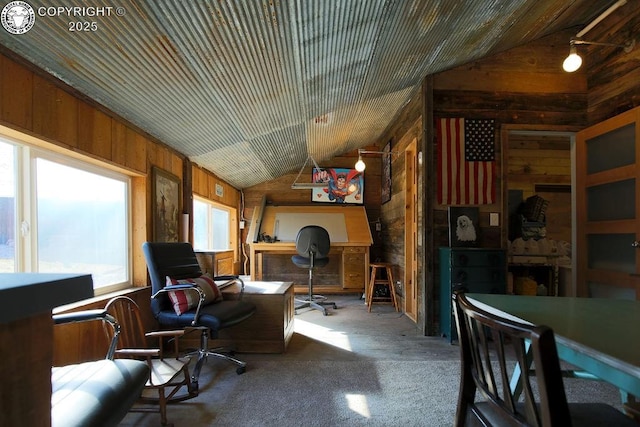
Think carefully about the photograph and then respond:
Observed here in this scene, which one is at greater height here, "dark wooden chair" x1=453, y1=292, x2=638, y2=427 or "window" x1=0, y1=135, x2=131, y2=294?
"window" x1=0, y1=135, x2=131, y2=294

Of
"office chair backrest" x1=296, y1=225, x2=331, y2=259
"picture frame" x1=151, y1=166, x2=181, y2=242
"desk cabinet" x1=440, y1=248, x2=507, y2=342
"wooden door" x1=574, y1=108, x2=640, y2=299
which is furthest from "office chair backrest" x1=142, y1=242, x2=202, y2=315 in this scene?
"wooden door" x1=574, y1=108, x2=640, y2=299

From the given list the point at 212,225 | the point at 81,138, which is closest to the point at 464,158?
the point at 81,138

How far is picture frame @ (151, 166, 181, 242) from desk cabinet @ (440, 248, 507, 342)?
9.07 feet

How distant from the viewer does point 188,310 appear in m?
2.32

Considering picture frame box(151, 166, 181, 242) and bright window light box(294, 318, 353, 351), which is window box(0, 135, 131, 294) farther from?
bright window light box(294, 318, 353, 351)

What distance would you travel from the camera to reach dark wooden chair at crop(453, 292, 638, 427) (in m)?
0.62

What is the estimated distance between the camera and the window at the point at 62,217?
1.74 metres

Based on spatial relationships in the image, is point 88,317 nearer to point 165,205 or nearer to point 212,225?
point 165,205

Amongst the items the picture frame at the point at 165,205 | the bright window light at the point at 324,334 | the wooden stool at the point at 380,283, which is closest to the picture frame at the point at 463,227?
the wooden stool at the point at 380,283

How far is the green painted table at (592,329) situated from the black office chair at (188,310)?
65.0 inches

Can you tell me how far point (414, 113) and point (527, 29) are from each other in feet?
4.19

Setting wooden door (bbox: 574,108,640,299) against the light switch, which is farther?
the light switch

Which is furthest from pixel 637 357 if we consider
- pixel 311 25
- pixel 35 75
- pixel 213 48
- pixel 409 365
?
pixel 35 75
